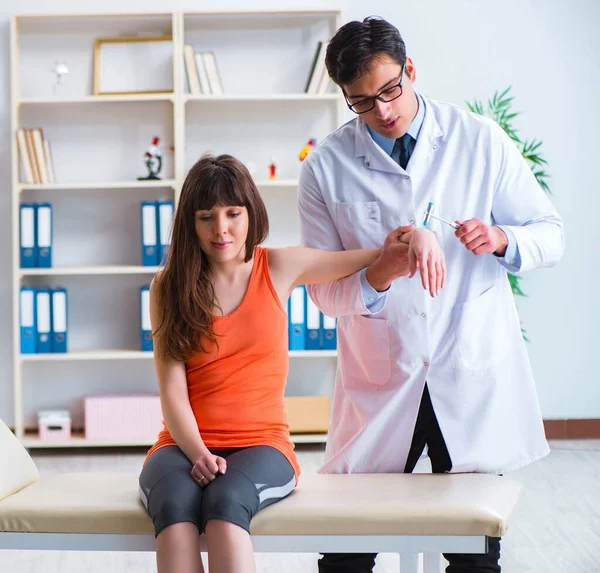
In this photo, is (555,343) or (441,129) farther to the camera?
(555,343)

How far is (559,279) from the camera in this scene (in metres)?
4.21

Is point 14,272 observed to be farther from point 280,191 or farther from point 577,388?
point 577,388

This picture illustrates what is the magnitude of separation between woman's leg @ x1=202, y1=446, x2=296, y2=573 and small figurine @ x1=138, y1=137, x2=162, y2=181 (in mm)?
2608

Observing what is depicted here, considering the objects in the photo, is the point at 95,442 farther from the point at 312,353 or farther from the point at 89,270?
the point at 312,353

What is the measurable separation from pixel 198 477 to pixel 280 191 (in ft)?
9.22

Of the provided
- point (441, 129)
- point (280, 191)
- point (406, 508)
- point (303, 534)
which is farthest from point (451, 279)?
point (280, 191)

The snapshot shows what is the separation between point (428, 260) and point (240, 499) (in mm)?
502

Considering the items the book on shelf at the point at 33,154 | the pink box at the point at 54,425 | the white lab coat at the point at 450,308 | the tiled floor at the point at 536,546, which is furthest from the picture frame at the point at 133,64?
the white lab coat at the point at 450,308

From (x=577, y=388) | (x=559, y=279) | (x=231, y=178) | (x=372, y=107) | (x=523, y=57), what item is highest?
(x=523, y=57)

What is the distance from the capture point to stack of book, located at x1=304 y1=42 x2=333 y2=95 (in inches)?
159

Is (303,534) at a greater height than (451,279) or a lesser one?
lesser

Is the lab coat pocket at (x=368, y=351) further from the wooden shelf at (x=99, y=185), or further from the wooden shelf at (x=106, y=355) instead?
the wooden shelf at (x=99, y=185)

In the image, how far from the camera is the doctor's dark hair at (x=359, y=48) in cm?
158

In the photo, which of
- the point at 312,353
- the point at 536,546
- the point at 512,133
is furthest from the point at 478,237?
the point at 512,133
